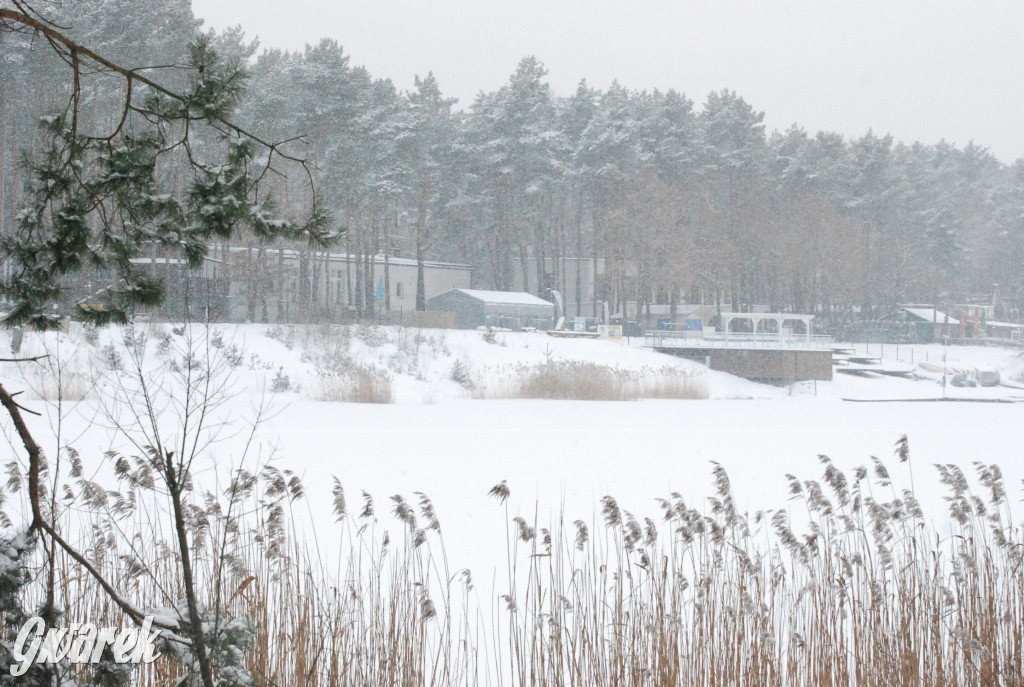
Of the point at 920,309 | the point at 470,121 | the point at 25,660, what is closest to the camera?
the point at 25,660

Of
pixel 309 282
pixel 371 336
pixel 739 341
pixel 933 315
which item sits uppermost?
pixel 309 282

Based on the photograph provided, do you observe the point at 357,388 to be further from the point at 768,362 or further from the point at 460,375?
the point at 768,362

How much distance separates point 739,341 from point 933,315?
17758 millimetres

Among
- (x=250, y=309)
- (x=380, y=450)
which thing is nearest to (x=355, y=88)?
(x=250, y=309)

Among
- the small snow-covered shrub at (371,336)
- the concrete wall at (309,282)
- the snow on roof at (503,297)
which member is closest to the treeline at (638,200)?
the concrete wall at (309,282)

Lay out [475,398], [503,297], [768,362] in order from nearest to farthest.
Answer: [475,398] → [768,362] → [503,297]

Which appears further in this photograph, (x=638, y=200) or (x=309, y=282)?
(x=638, y=200)

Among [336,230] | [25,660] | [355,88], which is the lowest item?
[25,660]

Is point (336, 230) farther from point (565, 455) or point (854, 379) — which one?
point (854, 379)

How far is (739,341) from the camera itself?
2528 cm

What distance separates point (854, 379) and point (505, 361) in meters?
10.2

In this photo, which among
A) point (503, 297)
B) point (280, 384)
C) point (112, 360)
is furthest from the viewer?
point (503, 297)

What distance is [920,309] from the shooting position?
40.0m

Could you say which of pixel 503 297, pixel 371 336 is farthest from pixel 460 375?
pixel 503 297
